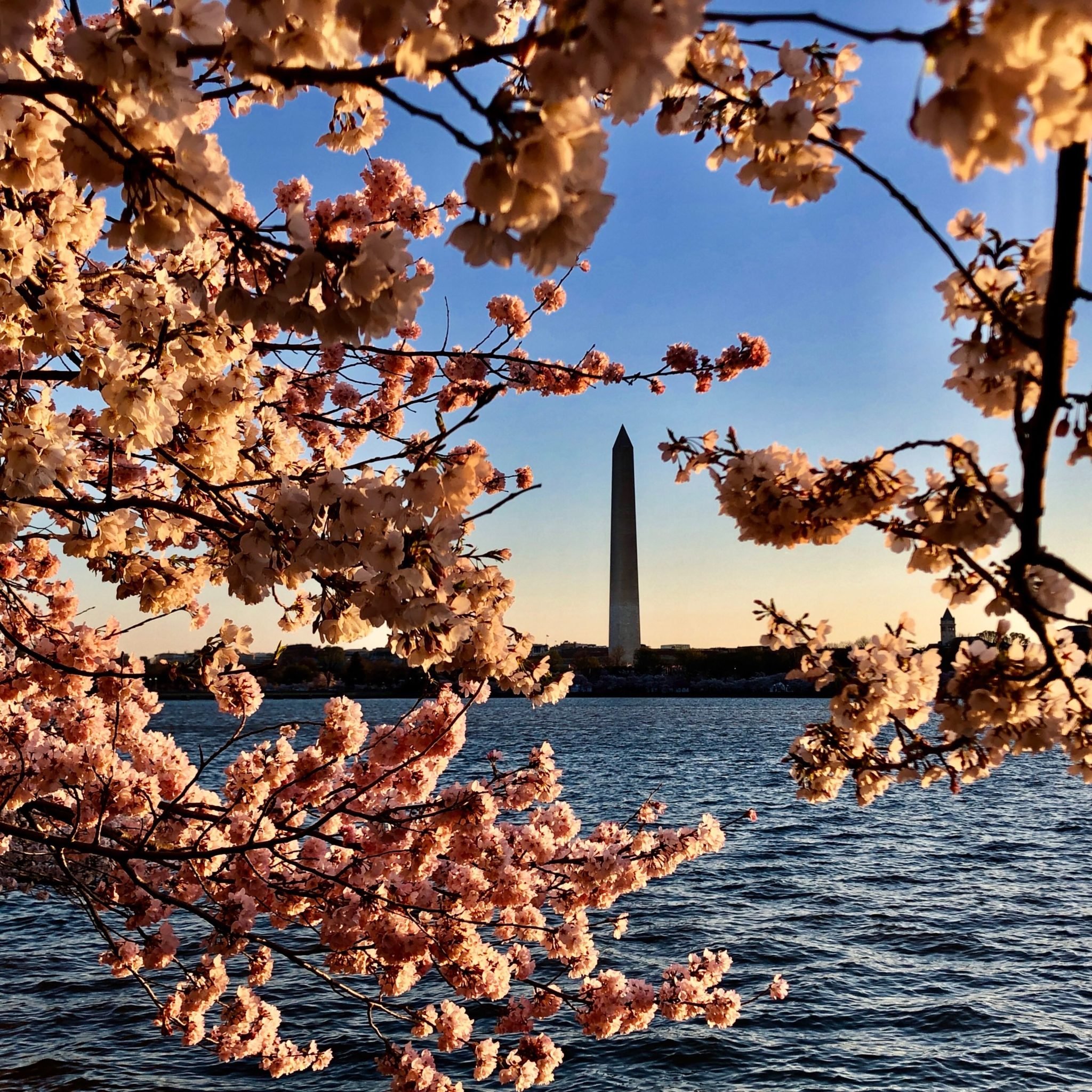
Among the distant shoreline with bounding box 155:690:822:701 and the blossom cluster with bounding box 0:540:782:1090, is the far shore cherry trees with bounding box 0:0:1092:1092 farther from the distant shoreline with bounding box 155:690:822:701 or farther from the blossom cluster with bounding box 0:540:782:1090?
the distant shoreline with bounding box 155:690:822:701

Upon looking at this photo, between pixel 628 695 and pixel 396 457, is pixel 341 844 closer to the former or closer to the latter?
pixel 396 457

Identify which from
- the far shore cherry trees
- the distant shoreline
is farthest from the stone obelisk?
the far shore cherry trees

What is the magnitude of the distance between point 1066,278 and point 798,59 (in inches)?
52.3

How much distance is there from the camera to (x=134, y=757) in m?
7.93

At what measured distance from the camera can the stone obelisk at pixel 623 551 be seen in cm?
7388

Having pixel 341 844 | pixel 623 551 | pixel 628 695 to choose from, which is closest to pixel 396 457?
pixel 341 844

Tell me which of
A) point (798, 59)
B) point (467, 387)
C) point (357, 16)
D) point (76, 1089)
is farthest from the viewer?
point (76, 1089)

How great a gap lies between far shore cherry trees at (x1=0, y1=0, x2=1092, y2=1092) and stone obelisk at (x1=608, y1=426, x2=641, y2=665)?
65.9 meters

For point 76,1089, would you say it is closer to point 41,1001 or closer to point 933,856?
point 41,1001

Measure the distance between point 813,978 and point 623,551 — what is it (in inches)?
2453

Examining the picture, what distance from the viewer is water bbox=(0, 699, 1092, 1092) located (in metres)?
10.9

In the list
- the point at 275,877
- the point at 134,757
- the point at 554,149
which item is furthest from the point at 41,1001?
the point at 554,149

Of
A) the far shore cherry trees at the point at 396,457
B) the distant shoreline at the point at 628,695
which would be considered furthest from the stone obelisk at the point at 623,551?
the far shore cherry trees at the point at 396,457

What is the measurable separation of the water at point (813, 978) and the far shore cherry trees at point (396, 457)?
3.76m
